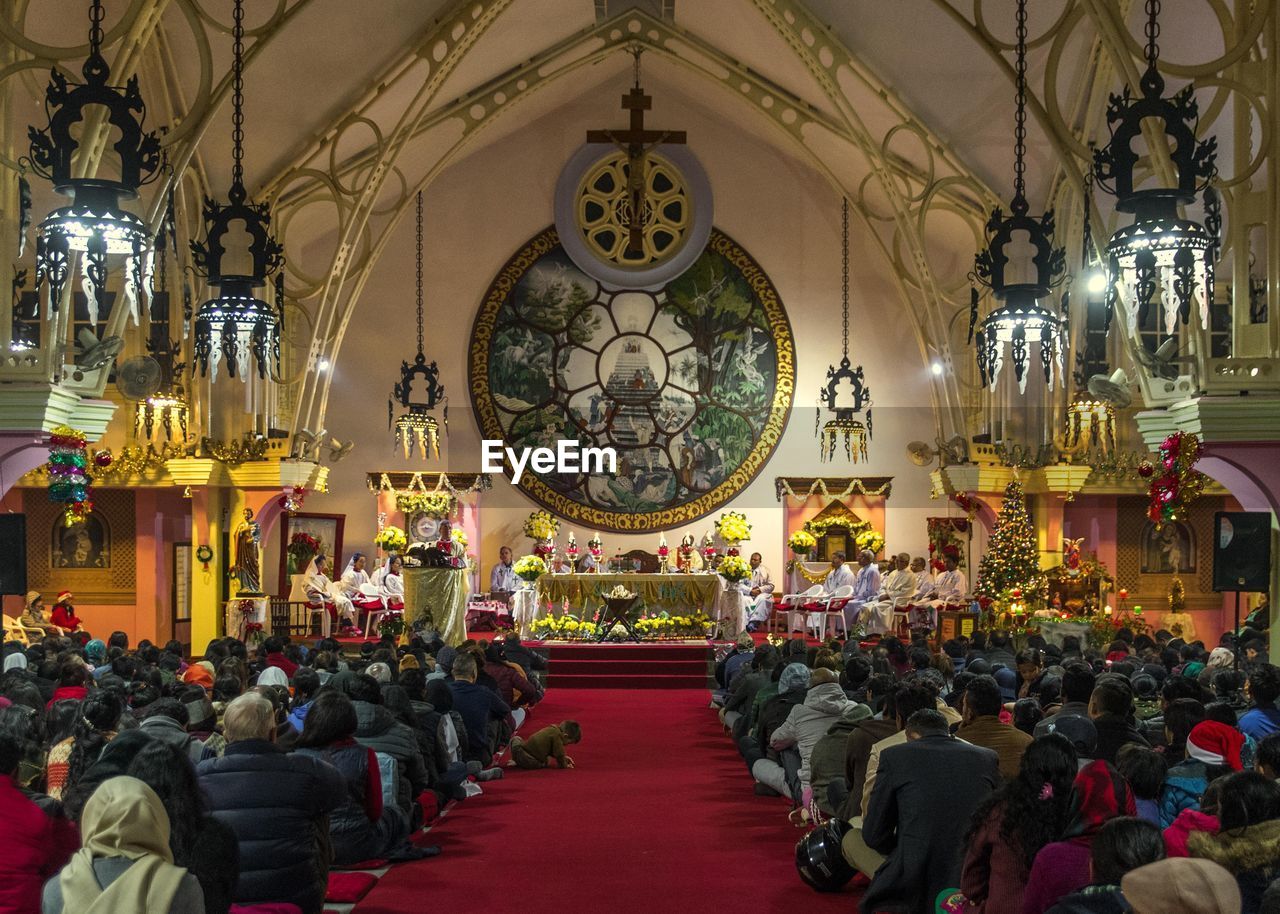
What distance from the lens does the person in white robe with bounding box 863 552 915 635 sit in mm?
21297

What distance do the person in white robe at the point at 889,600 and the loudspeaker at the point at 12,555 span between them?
1394cm

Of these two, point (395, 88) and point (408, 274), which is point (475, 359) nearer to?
point (408, 274)

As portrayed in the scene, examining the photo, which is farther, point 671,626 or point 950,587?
point 950,587

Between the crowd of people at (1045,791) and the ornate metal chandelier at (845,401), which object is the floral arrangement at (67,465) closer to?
the crowd of people at (1045,791)

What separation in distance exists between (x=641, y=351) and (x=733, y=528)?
4.51 metres

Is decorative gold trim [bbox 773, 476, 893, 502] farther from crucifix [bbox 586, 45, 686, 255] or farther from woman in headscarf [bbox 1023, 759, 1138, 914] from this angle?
woman in headscarf [bbox 1023, 759, 1138, 914]

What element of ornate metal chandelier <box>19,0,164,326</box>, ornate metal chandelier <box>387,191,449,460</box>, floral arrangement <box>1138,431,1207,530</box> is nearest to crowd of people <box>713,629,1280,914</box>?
floral arrangement <box>1138,431,1207,530</box>

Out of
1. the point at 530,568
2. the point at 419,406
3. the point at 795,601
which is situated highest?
the point at 419,406

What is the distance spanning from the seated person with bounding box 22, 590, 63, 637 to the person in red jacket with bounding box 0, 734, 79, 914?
41.7ft

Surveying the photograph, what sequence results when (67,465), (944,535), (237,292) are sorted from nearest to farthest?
(237,292) < (67,465) < (944,535)

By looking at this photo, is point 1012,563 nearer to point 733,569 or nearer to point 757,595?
point 733,569

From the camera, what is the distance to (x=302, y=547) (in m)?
22.7

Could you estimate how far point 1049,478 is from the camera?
19578 mm

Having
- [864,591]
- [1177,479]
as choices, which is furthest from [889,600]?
[1177,479]
